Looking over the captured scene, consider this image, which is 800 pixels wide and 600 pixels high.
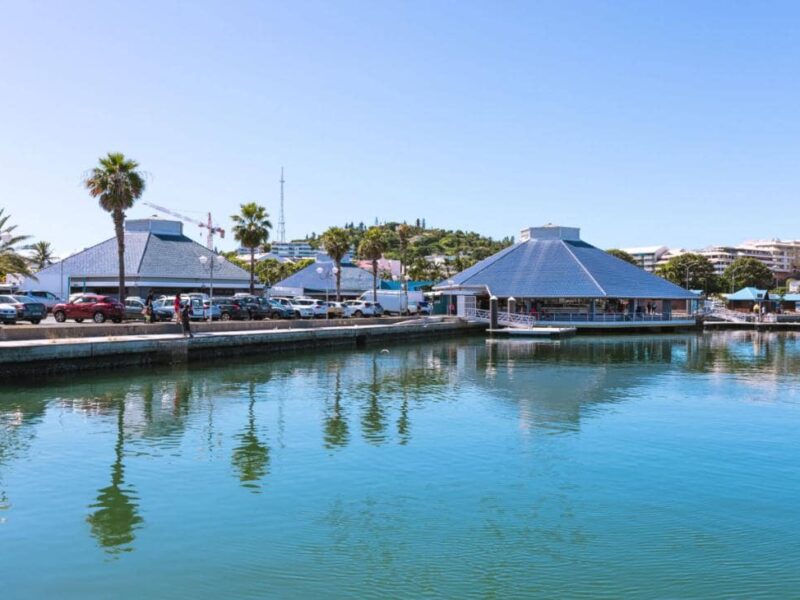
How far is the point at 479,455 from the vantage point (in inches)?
667

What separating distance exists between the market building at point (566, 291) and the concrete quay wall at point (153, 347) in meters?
25.5

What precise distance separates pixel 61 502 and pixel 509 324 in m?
58.7

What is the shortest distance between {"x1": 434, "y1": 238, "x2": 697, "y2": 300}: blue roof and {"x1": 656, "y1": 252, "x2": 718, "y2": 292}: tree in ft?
212

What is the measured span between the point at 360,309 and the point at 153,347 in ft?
116

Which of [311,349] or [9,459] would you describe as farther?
[311,349]

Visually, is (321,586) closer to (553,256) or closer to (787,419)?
(787,419)

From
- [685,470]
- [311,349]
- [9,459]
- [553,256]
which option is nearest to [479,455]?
[685,470]

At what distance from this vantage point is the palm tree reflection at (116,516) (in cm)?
1102

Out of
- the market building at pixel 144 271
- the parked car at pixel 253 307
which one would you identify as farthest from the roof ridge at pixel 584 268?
the market building at pixel 144 271

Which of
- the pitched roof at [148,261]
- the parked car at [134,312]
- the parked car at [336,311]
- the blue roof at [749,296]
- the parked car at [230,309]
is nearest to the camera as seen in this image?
the parked car at [134,312]

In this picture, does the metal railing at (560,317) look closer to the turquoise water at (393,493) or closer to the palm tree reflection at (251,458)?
the turquoise water at (393,493)

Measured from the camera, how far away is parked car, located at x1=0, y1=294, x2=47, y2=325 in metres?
41.1

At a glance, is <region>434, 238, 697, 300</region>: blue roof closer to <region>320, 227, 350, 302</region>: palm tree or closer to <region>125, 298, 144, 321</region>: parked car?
<region>320, 227, 350, 302</region>: palm tree

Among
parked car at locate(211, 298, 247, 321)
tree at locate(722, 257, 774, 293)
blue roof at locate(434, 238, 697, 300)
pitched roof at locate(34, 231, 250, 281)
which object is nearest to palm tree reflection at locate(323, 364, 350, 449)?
parked car at locate(211, 298, 247, 321)
